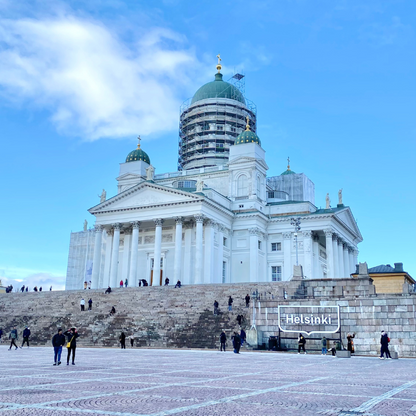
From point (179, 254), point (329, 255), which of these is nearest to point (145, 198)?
point (179, 254)

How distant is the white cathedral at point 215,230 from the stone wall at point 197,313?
396 inches

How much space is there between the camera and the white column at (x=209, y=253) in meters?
48.6

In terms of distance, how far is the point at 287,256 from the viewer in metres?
54.4

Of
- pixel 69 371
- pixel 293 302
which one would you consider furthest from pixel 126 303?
pixel 69 371

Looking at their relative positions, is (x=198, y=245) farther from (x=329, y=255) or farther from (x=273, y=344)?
(x=273, y=344)

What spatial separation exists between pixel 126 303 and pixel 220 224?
55.4 ft

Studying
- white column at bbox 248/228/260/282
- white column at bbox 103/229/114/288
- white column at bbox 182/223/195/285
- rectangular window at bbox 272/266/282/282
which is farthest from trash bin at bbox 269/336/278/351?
white column at bbox 103/229/114/288

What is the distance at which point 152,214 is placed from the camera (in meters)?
51.5

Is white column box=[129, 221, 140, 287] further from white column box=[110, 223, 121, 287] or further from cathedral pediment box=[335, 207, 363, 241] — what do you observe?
cathedral pediment box=[335, 207, 363, 241]

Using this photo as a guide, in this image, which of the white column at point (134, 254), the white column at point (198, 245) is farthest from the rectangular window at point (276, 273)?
the white column at point (134, 254)

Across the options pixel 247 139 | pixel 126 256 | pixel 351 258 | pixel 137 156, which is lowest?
pixel 126 256

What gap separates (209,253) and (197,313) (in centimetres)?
1601

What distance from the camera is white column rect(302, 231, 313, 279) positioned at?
52.8 m

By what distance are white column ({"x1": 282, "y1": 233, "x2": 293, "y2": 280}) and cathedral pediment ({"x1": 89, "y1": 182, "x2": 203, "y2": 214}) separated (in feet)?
39.8
